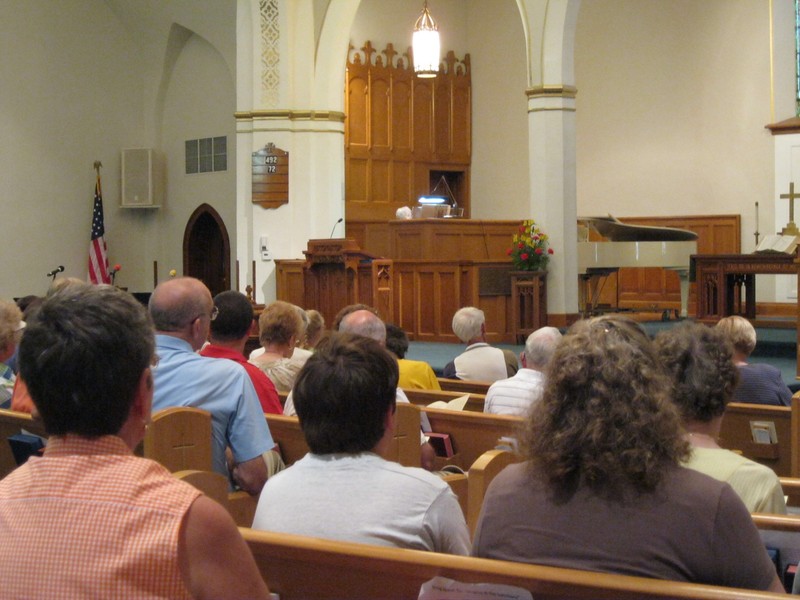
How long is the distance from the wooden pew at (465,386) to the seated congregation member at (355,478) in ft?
10.3

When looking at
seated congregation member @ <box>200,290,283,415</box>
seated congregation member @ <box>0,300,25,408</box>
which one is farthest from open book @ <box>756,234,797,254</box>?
seated congregation member @ <box>0,300,25,408</box>

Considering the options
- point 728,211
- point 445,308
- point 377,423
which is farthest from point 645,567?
Answer: point 728,211

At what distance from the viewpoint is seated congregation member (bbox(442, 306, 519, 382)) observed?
5.73 meters

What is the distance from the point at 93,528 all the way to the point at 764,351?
9.48 metres

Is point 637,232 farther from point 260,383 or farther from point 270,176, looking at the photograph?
point 260,383

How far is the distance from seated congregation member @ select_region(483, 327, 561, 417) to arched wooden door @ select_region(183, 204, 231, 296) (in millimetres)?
11184

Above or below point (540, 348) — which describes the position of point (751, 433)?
below

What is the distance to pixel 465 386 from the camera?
5492 mm

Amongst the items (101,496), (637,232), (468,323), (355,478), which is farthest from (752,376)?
(637,232)

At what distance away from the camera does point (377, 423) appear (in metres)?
2.21

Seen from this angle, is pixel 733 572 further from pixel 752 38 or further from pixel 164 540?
pixel 752 38

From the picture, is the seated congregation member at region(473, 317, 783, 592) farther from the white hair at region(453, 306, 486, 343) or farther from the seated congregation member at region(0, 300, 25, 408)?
the white hair at region(453, 306, 486, 343)

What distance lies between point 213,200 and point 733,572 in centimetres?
1370

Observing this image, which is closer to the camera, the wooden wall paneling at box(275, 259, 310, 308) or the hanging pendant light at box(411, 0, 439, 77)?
the wooden wall paneling at box(275, 259, 310, 308)
